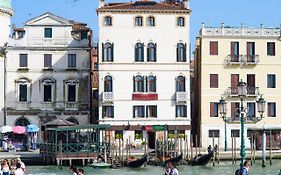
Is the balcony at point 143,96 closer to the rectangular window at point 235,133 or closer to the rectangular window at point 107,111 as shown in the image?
the rectangular window at point 107,111

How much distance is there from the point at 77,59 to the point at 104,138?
8.10m

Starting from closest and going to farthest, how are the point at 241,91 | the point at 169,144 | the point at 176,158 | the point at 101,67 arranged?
the point at 241,91 → the point at 176,158 → the point at 169,144 → the point at 101,67

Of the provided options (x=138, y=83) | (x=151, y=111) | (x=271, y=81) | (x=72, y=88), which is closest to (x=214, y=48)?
(x=271, y=81)

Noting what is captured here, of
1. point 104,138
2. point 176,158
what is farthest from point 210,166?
point 104,138

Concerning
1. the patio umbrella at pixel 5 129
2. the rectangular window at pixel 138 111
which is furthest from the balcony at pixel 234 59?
the patio umbrella at pixel 5 129

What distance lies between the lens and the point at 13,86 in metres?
48.2

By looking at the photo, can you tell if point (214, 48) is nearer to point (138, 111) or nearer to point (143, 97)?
point (143, 97)

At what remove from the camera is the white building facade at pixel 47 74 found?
158ft

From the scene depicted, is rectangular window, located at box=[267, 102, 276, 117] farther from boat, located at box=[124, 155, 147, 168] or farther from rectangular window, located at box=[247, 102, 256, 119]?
boat, located at box=[124, 155, 147, 168]

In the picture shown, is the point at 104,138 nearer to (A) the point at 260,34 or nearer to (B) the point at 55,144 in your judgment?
(B) the point at 55,144

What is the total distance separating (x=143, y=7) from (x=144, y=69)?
409 cm

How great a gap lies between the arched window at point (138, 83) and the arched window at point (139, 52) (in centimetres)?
114

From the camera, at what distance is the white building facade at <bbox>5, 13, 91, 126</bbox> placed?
158 feet

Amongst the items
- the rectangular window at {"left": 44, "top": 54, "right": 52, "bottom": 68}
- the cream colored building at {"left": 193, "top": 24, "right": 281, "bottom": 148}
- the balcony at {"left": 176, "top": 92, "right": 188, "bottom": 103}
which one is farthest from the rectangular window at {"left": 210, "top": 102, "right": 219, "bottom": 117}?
the rectangular window at {"left": 44, "top": 54, "right": 52, "bottom": 68}
